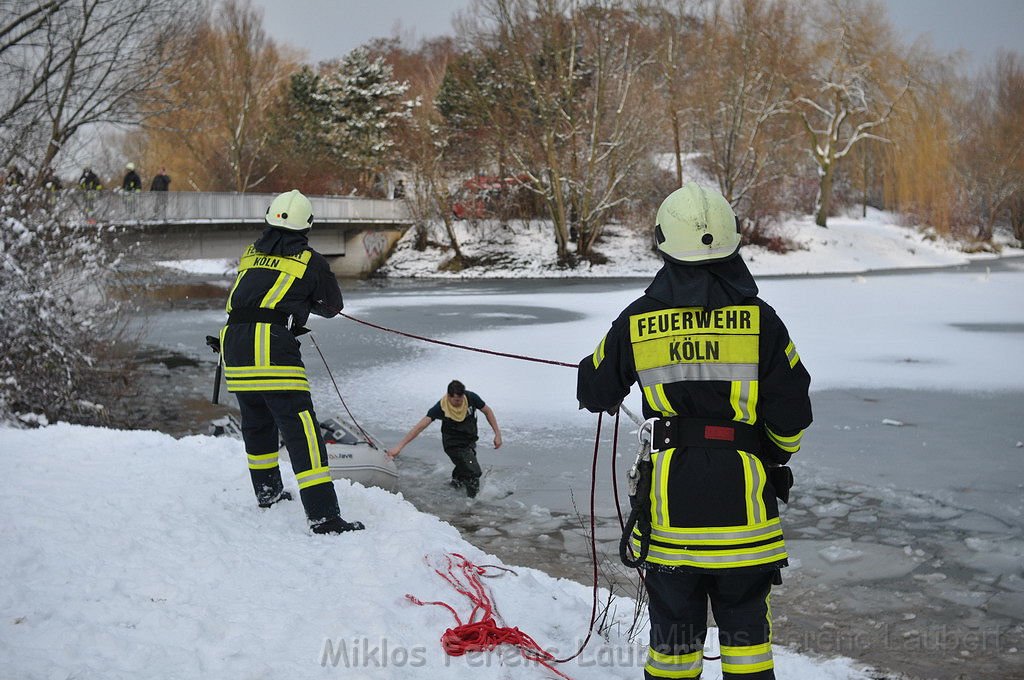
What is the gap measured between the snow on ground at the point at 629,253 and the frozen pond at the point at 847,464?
15.8m

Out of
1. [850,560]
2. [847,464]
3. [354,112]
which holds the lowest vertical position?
[850,560]

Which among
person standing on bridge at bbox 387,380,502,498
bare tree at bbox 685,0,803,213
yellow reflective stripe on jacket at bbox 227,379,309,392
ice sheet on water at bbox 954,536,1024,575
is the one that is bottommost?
ice sheet on water at bbox 954,536,1024,575

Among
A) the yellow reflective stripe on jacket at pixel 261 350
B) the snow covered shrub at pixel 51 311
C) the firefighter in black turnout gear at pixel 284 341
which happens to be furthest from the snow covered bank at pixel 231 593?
the snow covered shrub at pixel 51 311

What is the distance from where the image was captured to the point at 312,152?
41562 mm

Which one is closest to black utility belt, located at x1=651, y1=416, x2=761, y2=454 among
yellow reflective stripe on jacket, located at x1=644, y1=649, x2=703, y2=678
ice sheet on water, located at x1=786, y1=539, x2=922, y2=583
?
yellow reflective stripe on jacket, located at x1=644, y1=649, x2=703, y2=678

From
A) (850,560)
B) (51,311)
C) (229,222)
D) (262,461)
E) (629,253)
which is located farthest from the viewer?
(629,253)

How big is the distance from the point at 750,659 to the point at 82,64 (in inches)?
547

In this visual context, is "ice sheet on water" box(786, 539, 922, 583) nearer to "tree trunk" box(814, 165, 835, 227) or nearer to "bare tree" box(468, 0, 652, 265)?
"bare tree" box(468, 0, 652, 265)

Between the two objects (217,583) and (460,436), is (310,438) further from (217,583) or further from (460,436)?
(460,436)

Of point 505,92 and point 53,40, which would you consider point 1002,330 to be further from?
point 505,92

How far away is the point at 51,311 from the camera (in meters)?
9.06

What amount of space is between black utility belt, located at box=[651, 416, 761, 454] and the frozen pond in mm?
2126

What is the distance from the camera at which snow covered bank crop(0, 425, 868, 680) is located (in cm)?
297

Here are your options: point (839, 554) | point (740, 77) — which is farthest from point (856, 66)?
point (839, 554)
